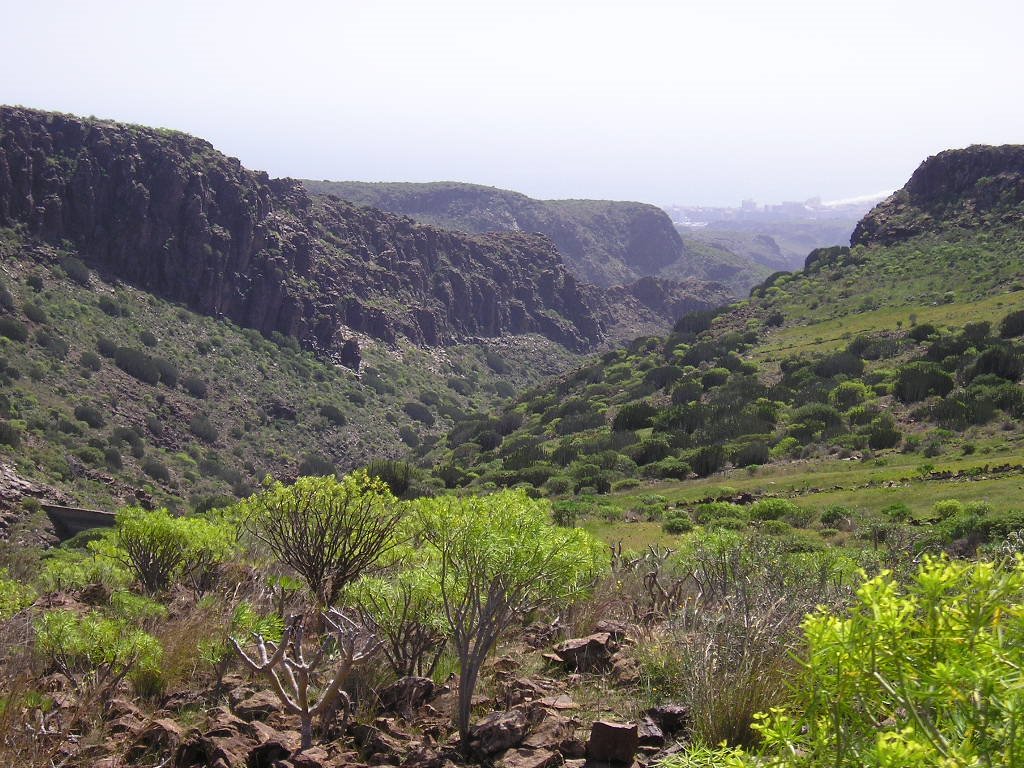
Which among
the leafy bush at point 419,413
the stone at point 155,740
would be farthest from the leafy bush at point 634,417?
the stone at point 155,740

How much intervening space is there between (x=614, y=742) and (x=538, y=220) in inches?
7305

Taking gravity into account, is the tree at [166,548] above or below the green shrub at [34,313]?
below

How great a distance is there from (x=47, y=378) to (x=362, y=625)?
53158 mm

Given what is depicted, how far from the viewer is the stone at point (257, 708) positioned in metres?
6.03

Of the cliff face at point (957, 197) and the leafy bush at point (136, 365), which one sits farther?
the cliff face at point (957, 197)

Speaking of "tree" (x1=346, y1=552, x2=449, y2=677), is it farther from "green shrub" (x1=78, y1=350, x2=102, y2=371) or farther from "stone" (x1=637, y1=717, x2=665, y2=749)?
"green shrub" (x1=78, y1=350, x2=102, y2=371)

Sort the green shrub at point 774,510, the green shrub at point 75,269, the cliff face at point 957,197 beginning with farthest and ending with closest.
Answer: the green shrub at point 75,269, the cliff face at point 957,197, the green shrub at point 774,510

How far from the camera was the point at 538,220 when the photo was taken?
18588cm

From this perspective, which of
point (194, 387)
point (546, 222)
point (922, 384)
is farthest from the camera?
point (546, 222)

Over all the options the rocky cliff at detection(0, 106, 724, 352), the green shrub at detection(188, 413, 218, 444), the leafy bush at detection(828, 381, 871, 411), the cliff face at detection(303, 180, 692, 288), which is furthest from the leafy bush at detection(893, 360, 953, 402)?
the cliff face at detection(303, 180, 692, 288)

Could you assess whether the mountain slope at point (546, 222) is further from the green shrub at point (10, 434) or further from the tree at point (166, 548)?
the tree at point (166, 548)

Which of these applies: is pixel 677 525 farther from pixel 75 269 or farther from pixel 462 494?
pixel 75 269

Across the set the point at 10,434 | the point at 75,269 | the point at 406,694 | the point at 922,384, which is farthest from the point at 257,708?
the point at 75,269

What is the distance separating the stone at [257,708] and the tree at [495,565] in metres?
1.45
